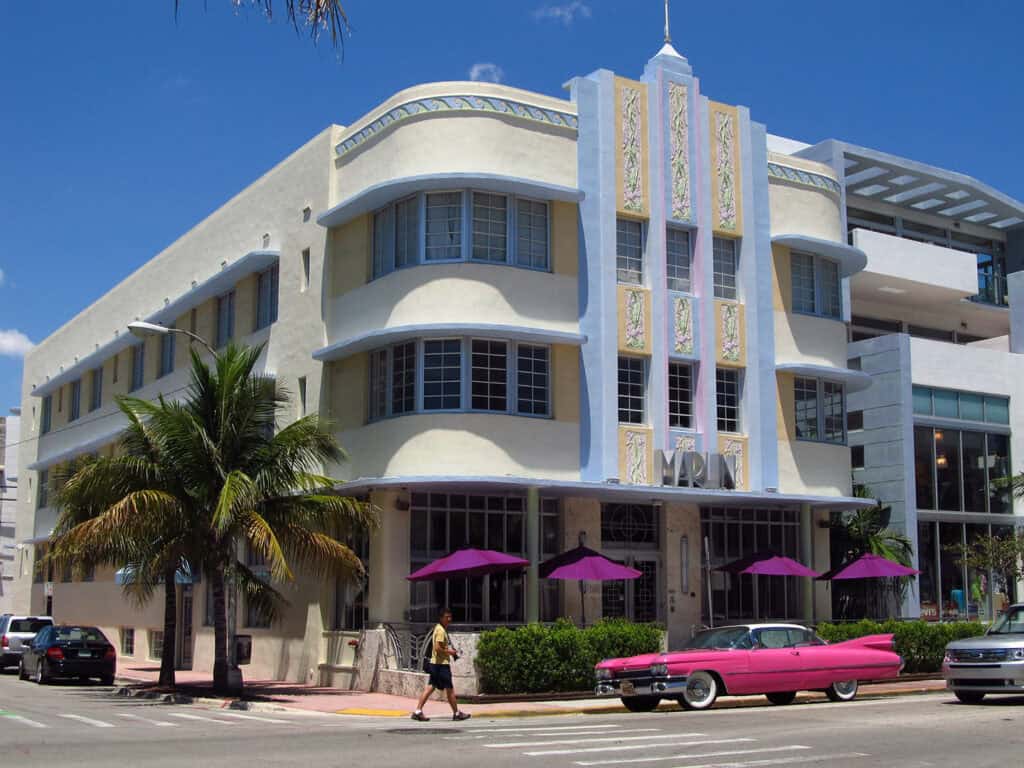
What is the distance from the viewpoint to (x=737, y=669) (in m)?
20.4

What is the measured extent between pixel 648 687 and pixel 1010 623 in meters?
6.37

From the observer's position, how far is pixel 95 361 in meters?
43.1

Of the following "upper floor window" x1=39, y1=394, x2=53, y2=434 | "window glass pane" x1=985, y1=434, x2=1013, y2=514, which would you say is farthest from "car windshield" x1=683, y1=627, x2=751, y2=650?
"upper floor window" x1=39, y1=394, x2=53, y2=434

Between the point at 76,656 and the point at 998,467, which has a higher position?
the point at 998,467

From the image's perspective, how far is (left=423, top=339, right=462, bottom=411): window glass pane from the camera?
25047mm

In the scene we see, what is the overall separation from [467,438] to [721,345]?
23.0ft

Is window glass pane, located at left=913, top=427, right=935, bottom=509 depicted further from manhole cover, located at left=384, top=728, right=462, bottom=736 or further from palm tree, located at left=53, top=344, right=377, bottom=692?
manhole cover, located at left=384, top=728, right=462, bottom=736

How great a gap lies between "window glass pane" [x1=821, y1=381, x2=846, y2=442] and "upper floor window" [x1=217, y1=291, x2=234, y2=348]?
15.4 m

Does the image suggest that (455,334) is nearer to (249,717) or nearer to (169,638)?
(249,717)

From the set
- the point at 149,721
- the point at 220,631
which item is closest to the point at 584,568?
the point at 220,631

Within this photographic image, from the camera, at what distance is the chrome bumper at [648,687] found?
20.1 metres

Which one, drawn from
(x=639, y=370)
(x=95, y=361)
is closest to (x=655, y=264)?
(x=639, y=370)

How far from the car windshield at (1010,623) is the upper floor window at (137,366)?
26831mm

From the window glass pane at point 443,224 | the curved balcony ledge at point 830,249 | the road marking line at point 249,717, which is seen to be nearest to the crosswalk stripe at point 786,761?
the road marking line at point 249,717
